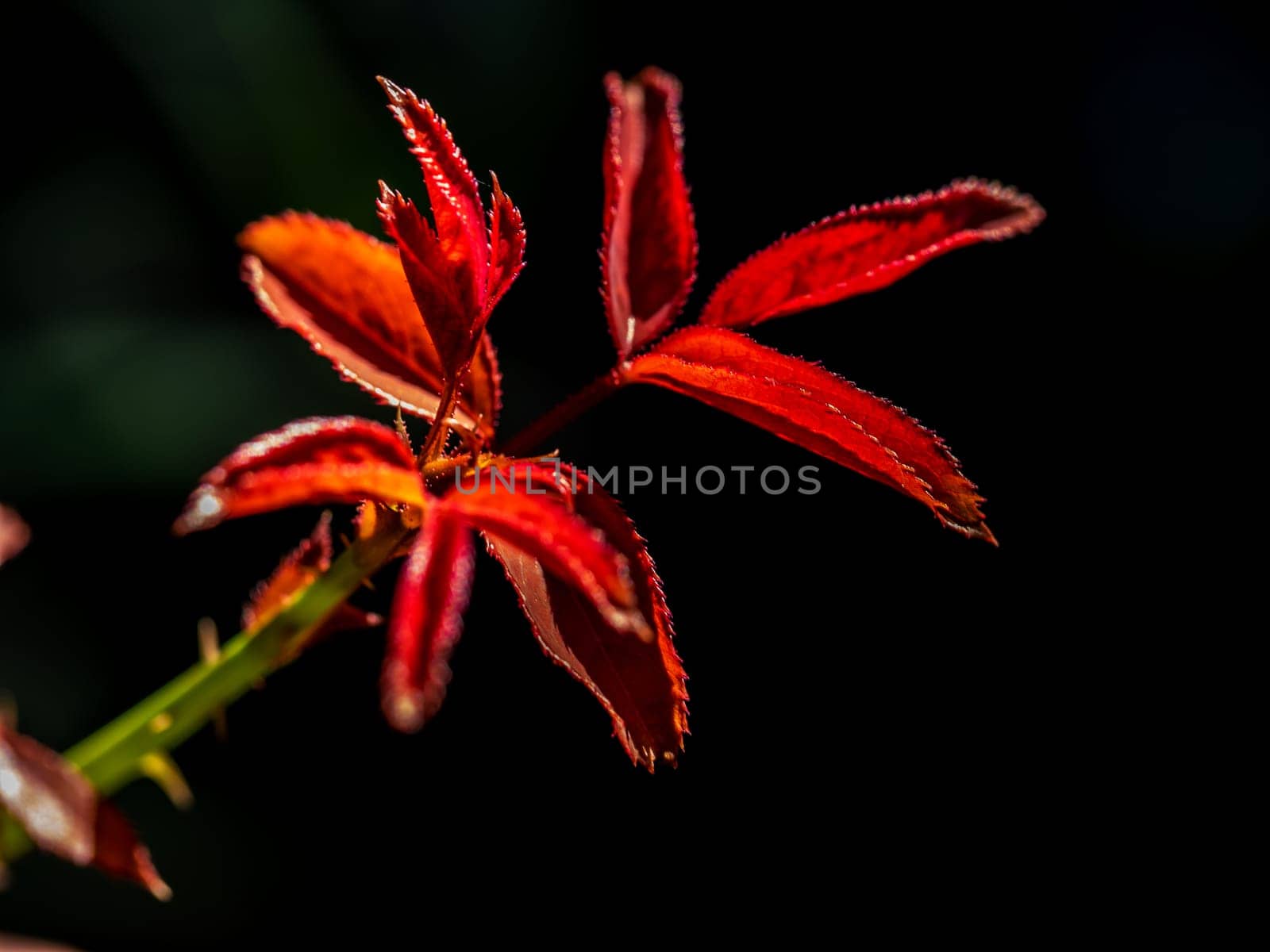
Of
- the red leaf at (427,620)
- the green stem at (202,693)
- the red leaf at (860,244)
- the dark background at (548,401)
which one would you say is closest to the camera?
the red leaf at (427,620)

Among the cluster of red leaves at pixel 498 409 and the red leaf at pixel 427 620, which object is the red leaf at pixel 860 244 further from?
the red leaf at pixel 427 620

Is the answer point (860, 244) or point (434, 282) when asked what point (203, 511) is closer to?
point (434, 282)

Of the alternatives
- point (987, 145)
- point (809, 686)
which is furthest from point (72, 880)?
point (987, 145)

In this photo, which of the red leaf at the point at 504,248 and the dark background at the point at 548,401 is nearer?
the red leaf at the point at 504,248

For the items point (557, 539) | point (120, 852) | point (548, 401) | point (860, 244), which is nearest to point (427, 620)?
point (557, 539)

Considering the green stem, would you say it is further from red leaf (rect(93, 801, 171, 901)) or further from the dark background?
the dark background

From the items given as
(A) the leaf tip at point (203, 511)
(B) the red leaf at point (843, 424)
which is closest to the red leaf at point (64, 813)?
(A) the leaf tip at point (203, 511)

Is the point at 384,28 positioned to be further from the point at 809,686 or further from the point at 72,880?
the point at 72,880
